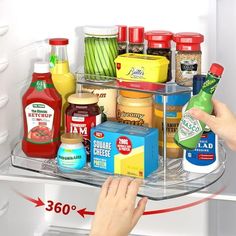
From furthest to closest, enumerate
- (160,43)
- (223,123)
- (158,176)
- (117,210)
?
(160,43)
(158,176)
(223,123)
(117,210)

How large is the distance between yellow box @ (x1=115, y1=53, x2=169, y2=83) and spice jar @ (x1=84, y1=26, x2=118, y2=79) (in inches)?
1.8

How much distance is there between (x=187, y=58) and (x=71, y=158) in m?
0.41

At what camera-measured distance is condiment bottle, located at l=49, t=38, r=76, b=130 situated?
5.86 feet

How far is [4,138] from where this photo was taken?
5.87ft

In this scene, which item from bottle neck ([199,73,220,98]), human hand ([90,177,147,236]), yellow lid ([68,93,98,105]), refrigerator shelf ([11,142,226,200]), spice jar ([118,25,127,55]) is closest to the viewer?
human hand ([90,177,147,236])

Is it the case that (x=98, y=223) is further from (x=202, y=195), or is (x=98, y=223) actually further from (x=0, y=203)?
(x=0, y=203)

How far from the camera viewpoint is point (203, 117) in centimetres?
149

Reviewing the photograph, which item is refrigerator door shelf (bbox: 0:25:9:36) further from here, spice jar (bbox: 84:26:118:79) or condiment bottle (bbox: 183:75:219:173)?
condiment bottle (bbox: 183:75:219:173)

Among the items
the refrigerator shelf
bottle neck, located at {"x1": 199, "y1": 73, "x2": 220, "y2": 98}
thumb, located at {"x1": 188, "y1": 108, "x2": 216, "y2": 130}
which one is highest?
bottle neck, located at {"x1": 199, "y1": 73, "x2": 220, "y2": 98}

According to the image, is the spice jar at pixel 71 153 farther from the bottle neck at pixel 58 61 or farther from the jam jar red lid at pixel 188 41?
the jam jar red lid at pixel 188 41

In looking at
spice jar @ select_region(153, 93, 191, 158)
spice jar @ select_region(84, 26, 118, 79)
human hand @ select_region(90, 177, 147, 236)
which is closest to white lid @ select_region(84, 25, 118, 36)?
spice jar @ select_region(84, 26, 118, 79)

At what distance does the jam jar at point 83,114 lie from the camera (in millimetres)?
1696

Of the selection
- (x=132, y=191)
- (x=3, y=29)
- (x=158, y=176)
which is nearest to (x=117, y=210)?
(x=132, y=191)

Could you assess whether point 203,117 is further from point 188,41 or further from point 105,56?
point 105,56
